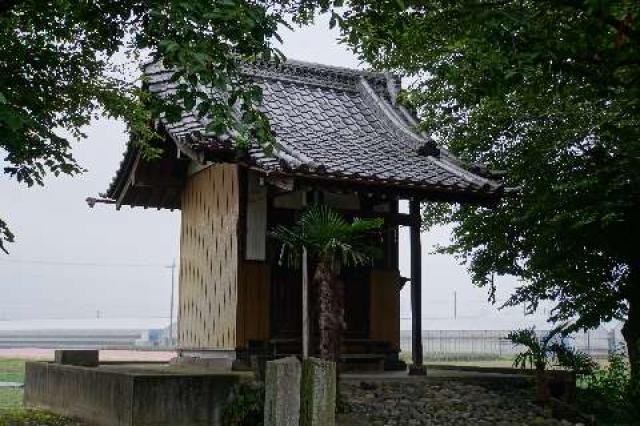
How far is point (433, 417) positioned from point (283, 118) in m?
6.21

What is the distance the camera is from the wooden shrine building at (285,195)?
1156 cm

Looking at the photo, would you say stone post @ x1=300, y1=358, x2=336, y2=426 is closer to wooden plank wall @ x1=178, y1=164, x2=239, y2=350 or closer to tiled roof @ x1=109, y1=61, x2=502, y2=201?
tiled roof @ x1=109, y1=61, x2=502, y2=201

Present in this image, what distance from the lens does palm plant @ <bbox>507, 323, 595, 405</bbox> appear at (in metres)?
11.4

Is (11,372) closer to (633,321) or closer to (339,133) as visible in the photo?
(339,133)

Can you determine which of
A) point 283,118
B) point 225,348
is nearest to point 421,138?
point 283,118

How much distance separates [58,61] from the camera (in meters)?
9.32

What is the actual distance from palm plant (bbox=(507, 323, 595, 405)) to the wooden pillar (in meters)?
1.48

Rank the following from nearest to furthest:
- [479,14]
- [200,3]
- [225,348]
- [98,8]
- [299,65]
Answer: [200,3] → [479,14] → [98,8] → [225,348] → [299,65]

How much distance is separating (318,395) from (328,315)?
11.3ft

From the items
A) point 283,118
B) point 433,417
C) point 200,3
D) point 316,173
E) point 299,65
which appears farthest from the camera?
point 299,65

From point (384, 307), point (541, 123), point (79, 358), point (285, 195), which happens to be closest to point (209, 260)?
point (285, 195)

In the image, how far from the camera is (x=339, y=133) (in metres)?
13.8

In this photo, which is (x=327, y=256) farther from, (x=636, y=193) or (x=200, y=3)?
(x=636, y=193)

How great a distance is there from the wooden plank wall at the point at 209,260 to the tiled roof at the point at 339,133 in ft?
4.94
